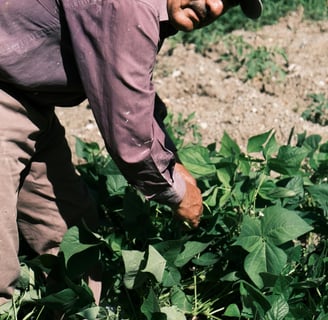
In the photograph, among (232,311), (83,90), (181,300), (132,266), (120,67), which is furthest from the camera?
(181,300)

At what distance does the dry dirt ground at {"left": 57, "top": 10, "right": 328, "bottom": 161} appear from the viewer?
398cm

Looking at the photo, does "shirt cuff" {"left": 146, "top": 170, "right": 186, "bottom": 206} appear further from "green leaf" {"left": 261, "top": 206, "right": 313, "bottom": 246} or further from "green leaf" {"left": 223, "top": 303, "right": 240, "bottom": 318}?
"green leaf" {"left": 223, "top": 303, "right": 240, "bottom": 318}

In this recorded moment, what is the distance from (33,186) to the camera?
265 cm

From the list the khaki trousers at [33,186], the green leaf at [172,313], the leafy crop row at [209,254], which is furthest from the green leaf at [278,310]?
the khaki trousers at [33,186]

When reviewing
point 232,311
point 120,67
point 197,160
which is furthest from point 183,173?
point 120,67

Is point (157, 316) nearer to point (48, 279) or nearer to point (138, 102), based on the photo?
point (48, 279)

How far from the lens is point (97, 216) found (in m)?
2.85

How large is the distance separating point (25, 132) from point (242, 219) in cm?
80

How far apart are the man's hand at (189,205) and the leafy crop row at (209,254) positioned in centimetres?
7

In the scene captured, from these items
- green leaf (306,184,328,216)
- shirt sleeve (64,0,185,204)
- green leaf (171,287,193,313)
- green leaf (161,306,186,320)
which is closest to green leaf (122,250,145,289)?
green leaf (161,306,186,320)

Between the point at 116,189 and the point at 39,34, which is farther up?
the point at 39,34

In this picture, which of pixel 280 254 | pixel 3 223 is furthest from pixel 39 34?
pixel 280 254

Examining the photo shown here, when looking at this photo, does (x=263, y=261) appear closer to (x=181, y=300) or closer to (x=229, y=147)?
(x=181, y=300)

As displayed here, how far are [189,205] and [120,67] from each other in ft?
1.97
